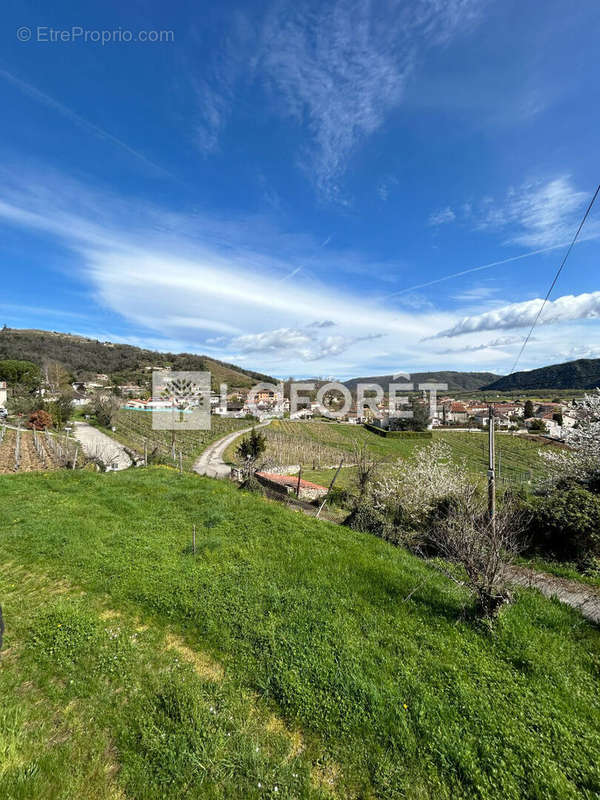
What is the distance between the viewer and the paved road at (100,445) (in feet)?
91.5

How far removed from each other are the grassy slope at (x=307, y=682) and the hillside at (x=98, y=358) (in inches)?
3999

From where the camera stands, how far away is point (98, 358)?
11750 cm

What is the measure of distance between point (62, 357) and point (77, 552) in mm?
123823

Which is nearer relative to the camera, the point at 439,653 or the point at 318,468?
the point at 439,653

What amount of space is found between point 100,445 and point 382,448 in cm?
3577

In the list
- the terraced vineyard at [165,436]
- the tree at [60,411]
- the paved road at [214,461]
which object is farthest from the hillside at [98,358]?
the paved road at [214,461]

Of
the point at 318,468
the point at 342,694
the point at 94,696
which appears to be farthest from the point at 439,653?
the point at 318,468

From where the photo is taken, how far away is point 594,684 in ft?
11.3

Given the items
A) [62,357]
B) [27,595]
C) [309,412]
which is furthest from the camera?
[62,357]

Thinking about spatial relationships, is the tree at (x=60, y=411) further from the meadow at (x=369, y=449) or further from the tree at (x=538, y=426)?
the tree at (x=538, y=426)

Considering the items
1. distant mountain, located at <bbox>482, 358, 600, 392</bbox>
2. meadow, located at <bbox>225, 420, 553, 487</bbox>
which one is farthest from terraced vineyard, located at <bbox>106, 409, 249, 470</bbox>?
distant mountain, located at <bbox>482, 358, 600, 392</bbox>

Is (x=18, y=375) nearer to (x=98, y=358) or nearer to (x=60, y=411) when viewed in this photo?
(x=60, y=411)

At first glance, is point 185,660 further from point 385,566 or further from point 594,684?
point 594,684

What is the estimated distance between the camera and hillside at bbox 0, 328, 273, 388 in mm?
96250
